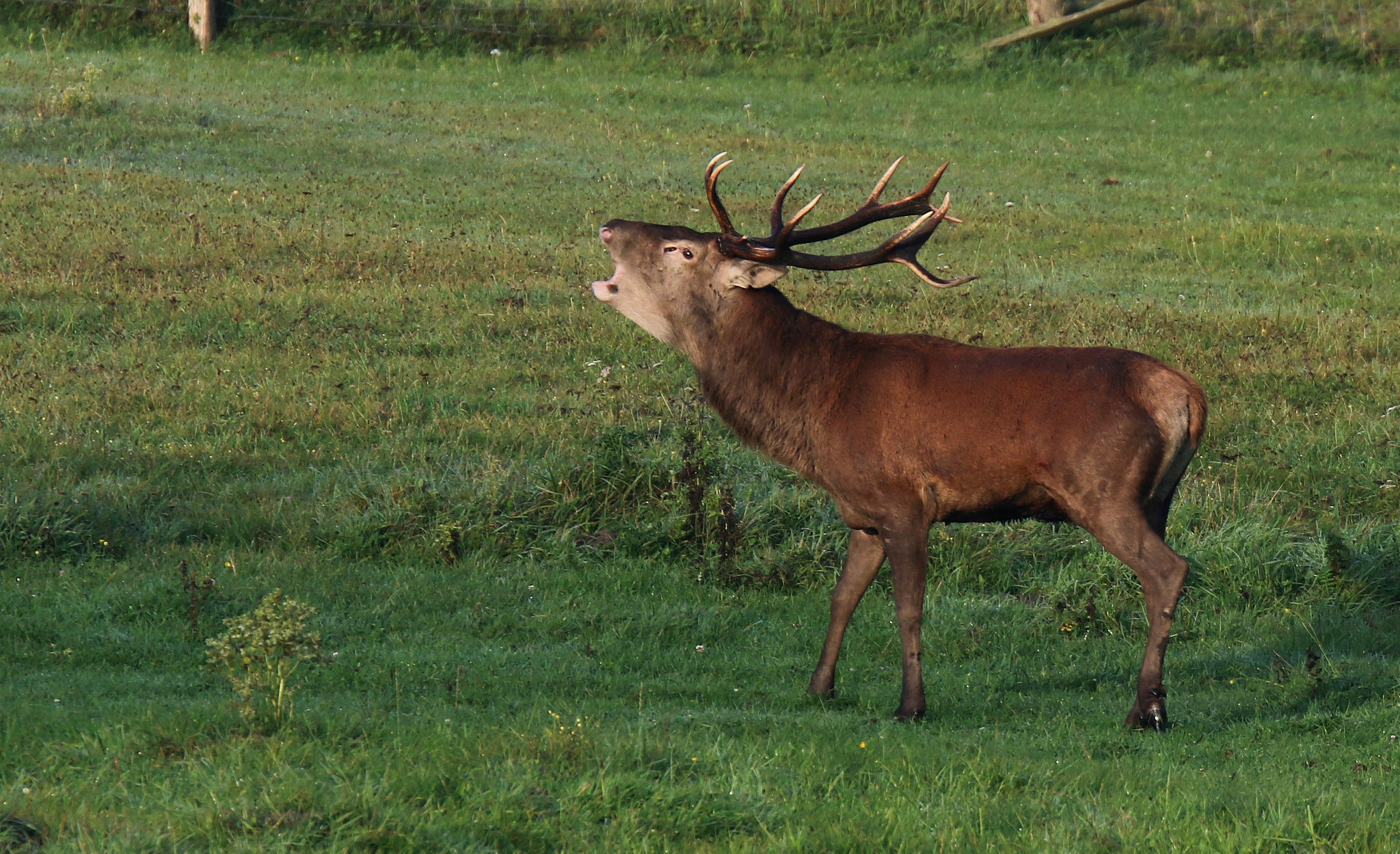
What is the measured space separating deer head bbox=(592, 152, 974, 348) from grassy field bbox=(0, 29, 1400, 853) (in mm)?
1657

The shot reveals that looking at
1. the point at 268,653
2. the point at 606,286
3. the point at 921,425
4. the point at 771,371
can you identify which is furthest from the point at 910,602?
the point at 268,653

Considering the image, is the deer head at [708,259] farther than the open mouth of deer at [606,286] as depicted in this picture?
No

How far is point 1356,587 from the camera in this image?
920 centimetres

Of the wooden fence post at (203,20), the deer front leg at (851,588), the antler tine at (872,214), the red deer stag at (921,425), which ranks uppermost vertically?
the wooden fence post at (203,20)

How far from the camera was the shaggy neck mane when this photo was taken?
736 cm

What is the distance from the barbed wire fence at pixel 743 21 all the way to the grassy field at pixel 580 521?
439 cm

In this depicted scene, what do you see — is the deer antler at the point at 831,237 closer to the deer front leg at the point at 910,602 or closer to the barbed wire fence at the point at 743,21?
the deer front leg at the point at 910,602

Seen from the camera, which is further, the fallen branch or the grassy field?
the fallen branch

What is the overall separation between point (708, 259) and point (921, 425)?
1400mm

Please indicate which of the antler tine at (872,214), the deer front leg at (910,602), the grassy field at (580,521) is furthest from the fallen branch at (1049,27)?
the deer front leg at (910,602)

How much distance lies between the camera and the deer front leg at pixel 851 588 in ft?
24.4

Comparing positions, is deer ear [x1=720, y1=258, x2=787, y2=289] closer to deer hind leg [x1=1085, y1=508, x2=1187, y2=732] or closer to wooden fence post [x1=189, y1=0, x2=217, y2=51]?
deer hind leg [x1=1085, y1=508, x2=1187, y2=732]

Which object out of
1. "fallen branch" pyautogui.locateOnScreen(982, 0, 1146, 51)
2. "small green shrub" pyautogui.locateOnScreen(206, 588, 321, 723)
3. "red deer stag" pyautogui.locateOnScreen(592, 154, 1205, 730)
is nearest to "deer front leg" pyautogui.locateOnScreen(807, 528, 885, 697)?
"red deer stag" pyautogui.locateOnScreen(592, 154, 1205, 730)

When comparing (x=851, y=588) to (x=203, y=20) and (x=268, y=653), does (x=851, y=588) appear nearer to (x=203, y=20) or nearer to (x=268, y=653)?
(x=268, y=653)
